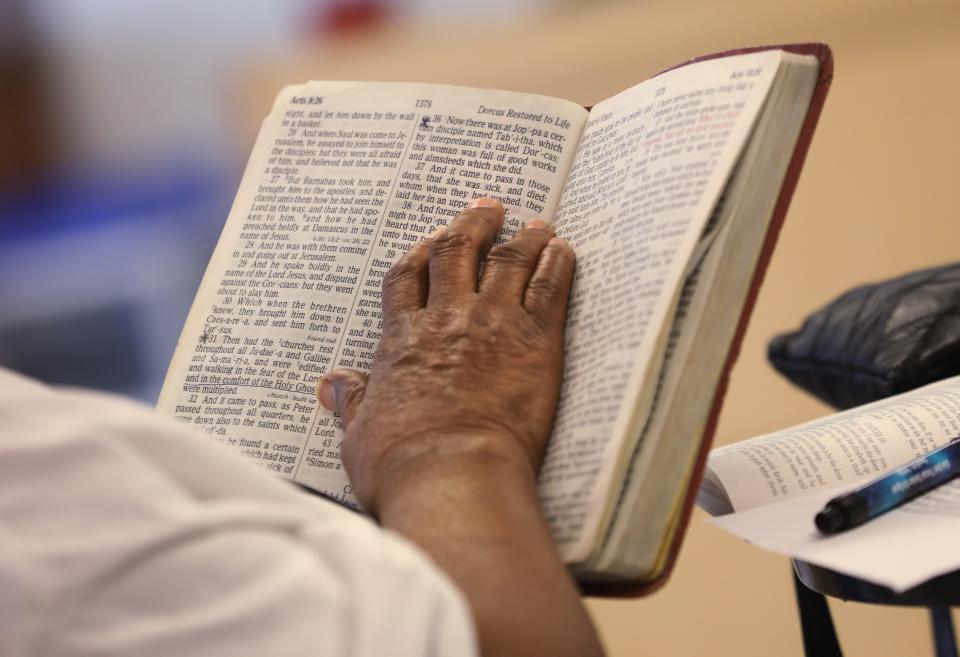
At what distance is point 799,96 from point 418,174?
237 millimetres

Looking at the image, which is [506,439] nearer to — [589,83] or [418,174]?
[418,174]

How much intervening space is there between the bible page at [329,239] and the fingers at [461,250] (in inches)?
0.9

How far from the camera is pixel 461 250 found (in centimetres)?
62

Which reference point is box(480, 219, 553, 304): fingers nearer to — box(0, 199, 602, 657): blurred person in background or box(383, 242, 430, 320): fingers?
box(383, 242, 430, 320): fingers

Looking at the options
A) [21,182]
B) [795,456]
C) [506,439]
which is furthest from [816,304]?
[21,182]

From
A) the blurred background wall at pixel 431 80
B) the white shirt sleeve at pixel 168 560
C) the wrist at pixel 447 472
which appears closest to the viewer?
the white shirt sleeve at pixel 168 560

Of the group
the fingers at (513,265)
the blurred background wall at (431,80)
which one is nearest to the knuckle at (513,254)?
the fingers at (513,265)

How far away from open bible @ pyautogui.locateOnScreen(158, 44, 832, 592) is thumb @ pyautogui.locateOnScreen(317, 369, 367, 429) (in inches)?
0.7

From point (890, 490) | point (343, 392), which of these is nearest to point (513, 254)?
point (343, 392)

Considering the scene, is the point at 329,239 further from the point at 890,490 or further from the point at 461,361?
the point at 890,490

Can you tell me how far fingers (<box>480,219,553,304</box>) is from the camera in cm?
60

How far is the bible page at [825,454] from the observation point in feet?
1.98

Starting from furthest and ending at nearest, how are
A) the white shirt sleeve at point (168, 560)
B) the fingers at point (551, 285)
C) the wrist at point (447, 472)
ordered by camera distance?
the fingers at point (551, 285) → the wrist at point (447, 472) → the white shirt sleeve at point (168, 560)

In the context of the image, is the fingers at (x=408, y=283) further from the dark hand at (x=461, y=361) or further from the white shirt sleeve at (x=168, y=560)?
the white shirt sleeve at (x=168, y=560)
